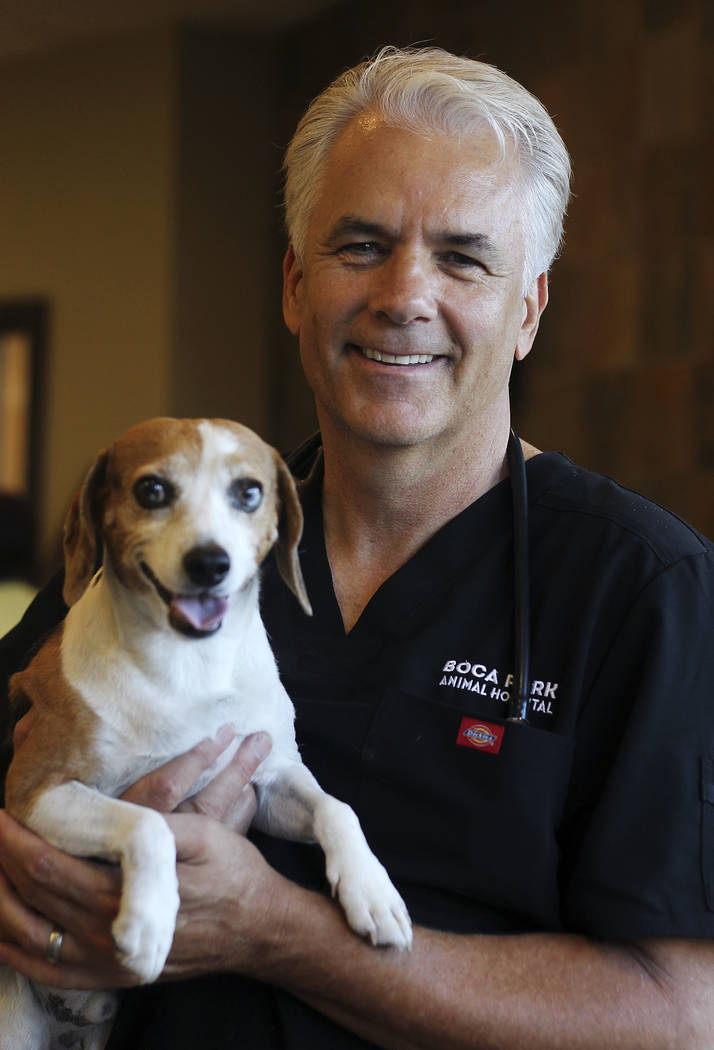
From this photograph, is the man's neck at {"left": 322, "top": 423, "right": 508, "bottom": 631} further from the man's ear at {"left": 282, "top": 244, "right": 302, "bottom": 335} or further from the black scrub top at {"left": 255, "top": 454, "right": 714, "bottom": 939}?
the man's ear at {"left": 282, "top": 244, "right": 302, "bottom": 335}

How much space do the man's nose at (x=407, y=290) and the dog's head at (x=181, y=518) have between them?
9.0 inches

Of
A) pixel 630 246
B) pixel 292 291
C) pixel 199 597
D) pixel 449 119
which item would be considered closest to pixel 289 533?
pixel 199 597

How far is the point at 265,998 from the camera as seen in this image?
129 cm

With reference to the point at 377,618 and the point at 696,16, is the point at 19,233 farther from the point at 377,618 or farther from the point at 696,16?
the point at 377,618

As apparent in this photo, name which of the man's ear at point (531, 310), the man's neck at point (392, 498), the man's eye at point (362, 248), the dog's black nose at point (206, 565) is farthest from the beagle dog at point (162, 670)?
the man's ear at point (531, 310)

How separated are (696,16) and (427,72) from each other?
3.03m

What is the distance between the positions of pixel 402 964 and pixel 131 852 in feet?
0.99

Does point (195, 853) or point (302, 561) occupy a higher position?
point (302, 561)

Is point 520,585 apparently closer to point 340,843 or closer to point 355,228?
point 340,843

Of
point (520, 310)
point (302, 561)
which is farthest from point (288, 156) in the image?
point (302, 561)

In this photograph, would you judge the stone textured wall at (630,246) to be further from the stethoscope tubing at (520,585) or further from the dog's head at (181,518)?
the dog's head at (181,518)

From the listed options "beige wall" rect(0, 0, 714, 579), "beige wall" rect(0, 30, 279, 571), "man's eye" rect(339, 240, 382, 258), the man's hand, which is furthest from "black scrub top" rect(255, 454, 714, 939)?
"beige wall" rect(0, 30, 279, 571)

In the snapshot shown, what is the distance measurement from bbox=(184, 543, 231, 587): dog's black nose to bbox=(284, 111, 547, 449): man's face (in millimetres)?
332

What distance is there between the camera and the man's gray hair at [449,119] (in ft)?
4.75
